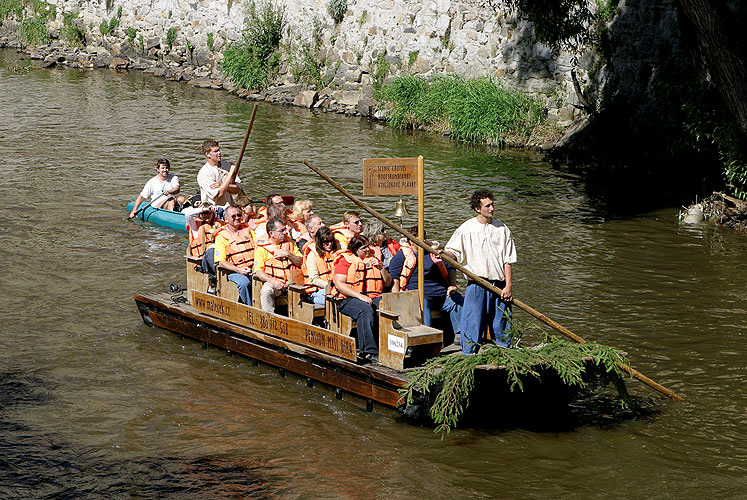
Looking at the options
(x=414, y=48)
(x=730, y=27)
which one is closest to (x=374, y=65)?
(x=414, y=48)

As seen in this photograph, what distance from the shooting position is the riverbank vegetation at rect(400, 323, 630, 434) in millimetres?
8141

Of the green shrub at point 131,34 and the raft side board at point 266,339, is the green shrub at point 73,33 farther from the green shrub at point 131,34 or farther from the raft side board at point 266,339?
the raft side board at point 266,339

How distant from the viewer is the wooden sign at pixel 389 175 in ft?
29.5

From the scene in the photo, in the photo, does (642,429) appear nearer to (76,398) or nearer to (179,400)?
(179,400)

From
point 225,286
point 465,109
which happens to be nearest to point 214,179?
point 225,286

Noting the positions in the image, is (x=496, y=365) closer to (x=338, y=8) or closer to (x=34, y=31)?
(x=338, y=8)

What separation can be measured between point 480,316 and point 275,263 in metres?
2.49

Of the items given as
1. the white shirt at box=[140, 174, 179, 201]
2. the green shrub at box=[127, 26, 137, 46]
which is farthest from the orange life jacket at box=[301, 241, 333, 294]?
the green shrub at box=[127, 26, 137, 46]

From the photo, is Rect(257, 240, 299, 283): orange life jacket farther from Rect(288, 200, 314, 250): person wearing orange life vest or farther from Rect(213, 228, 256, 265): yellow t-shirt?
Rect(288, 200, 314, 250): person wearing orange life vest

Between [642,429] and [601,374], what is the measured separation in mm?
736

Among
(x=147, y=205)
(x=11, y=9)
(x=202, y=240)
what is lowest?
(x=147, y=205)

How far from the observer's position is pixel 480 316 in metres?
8.99

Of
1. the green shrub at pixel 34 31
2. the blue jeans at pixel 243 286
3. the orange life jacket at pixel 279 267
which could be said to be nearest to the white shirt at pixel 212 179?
the blue jeans at pixel 243 286

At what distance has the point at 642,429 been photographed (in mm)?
8734
